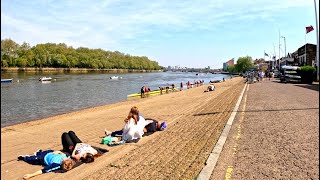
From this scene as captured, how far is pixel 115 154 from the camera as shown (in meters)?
8.02

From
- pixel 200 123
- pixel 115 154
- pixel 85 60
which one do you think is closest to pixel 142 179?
pixel 115 154

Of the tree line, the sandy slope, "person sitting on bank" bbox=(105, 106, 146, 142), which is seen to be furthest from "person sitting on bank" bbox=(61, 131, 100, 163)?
the tree line

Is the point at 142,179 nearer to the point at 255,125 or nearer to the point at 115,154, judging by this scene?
the point at 115,154

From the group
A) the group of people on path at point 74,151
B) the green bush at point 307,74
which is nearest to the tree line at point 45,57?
the green bush at point 307,74

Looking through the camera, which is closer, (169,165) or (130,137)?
(169,165)

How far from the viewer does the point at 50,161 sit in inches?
288

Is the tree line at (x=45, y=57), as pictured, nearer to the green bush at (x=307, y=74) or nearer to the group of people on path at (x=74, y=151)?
the green bush at (x=307, y=74)

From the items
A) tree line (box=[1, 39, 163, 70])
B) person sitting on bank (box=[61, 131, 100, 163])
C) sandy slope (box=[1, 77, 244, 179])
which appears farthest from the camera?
tree line (box=[1, 39, 163, 70])

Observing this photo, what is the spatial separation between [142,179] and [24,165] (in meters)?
3.92

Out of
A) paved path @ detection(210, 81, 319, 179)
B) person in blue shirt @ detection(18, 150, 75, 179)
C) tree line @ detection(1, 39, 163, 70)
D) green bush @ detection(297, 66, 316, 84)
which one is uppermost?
tree line @ detection(1, 39, 163, 70)

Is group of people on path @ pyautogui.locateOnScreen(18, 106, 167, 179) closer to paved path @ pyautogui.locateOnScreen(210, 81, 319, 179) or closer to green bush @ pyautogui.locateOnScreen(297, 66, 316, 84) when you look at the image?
paved path @ pyautogui.locateOnScreen(210, 81, 319, 179)

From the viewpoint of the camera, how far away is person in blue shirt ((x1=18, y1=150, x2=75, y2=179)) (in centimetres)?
682

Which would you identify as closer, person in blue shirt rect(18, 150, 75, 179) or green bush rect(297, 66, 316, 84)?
person in blue shirt rect(18, 150, 75, 179)

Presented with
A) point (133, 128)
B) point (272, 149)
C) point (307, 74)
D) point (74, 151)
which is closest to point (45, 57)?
point (307, 74)
